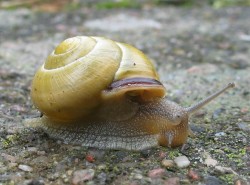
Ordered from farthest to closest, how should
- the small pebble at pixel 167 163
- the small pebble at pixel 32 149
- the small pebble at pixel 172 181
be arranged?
the small pebble at pixel 32 149 < the small pebble at pixel 167 163 < the small pebble at pixel 172 181

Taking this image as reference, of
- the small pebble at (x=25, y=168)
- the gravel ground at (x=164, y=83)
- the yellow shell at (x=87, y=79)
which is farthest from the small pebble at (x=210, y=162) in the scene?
the small pebble at (x=25, y=168)

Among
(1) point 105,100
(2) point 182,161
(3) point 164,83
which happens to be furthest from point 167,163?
(3) point 164,83

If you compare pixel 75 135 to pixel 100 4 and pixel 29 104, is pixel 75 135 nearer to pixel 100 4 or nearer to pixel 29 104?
pixel 29 104

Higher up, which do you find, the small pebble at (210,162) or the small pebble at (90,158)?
the small pebble at (90,158)

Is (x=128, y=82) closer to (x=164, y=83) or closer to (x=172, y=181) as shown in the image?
(x=172, y=181)

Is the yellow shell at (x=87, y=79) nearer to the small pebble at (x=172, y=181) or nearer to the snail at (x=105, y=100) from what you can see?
the snail at (x=105, y=100)

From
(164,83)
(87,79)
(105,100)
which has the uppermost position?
(87,79)

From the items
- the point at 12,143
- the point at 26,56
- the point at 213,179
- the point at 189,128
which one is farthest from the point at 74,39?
the point at 26,56
